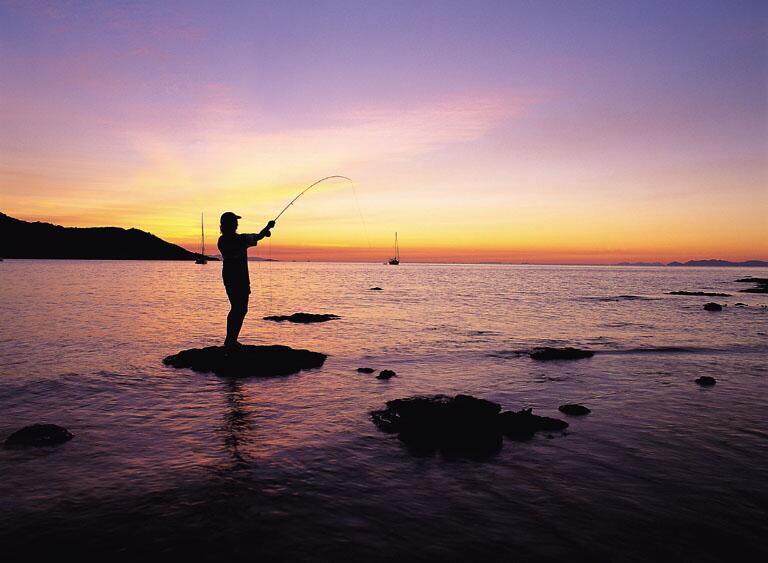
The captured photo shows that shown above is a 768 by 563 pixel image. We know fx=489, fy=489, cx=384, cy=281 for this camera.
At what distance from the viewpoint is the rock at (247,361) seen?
44.5 feet

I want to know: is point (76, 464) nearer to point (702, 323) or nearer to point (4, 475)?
point (4, 475)

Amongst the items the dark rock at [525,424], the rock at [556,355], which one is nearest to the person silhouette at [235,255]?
the dark rock at [525,424]

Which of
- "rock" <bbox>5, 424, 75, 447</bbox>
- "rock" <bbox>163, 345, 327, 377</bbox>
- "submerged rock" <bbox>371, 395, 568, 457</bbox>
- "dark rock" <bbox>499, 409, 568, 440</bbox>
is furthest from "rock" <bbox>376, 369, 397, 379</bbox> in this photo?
"rock" <bbox>5, 424, 75, 447</bbox>

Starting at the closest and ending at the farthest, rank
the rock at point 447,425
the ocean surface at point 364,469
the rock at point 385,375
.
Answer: the ocean surface at point 364,469
the rock at point 447,425
the rock at point 385,375

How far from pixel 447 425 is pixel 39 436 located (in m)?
6.56

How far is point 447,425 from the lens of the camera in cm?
830

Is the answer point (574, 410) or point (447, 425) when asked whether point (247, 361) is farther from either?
point (574, 410)

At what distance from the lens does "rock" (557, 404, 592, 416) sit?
10.1m

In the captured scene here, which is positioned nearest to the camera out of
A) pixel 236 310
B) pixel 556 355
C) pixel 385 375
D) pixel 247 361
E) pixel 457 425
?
pixel 457 425

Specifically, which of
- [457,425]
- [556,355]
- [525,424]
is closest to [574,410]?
[525,424]

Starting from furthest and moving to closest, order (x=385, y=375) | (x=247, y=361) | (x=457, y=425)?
1. (x=247, y=361)
2. (x=385, y=375)
3. (x=457, y=425)

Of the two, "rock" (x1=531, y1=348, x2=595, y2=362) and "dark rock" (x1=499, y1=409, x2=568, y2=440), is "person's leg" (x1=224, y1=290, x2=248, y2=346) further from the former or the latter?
"rock" (x1=531, y1=348, x2=595, y2=362)

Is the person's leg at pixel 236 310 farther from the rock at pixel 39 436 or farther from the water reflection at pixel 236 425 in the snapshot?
the rock at pixel 39 436

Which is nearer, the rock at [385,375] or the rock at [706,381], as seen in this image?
the rock at [706,381]
